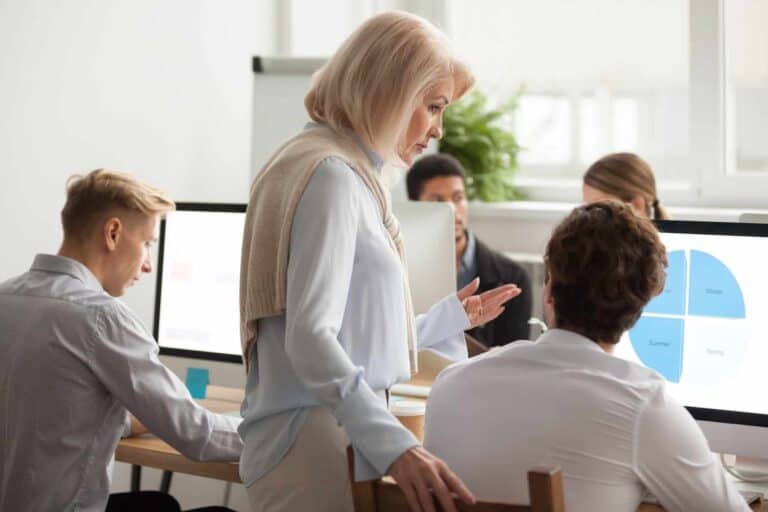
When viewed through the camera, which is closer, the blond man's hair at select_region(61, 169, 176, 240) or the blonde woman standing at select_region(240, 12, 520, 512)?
the blonde woman standing at select_region(240, 12, 520, 512)

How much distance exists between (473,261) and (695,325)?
1.86 metres

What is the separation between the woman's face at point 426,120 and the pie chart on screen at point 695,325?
57 cm

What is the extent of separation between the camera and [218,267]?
8.99 feet

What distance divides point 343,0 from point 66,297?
2907 millimetres

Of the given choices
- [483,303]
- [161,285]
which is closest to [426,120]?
[483,303]

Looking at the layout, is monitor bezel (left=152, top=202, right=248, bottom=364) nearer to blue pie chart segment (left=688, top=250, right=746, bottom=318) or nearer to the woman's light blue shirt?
the woman's light blue shirt

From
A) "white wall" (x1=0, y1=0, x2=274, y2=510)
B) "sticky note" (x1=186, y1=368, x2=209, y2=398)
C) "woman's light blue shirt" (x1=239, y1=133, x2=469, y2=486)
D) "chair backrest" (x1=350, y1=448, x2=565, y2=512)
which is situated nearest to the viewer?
"chair backrest" (x1=350, y1=448, x2=565, y2=512)

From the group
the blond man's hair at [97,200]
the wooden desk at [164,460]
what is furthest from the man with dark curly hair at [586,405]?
the blond man's hair at [97,200]

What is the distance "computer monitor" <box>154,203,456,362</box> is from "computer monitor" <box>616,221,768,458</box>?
29.1 inches

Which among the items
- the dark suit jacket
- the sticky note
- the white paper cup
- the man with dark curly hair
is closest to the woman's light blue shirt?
the man with dark curly hair

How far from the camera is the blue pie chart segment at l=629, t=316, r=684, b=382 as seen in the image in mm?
2066

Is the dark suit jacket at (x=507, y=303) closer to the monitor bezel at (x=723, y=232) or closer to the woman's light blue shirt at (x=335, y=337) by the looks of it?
the monitor bezel at (x=723, y=232)

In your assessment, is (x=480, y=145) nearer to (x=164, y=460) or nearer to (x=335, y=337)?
(x=164, y=460)

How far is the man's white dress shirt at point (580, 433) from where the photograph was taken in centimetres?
151
